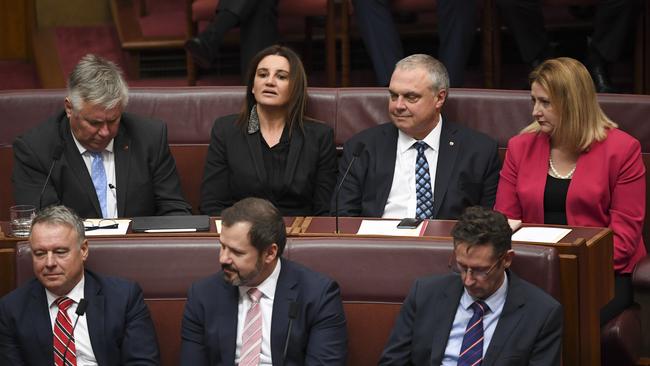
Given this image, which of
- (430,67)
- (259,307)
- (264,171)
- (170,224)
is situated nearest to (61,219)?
(170,224)

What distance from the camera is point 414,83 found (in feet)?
9.14

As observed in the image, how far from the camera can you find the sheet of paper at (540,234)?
7.50 feet

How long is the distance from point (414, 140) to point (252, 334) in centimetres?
78

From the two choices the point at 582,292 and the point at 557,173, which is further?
the point at 557,173

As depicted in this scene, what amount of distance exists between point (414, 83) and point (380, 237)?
56cm

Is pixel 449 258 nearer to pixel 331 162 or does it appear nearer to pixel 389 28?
pixel 331 162

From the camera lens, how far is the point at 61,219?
2248 mm

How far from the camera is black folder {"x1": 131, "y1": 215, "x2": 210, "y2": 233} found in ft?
7.96

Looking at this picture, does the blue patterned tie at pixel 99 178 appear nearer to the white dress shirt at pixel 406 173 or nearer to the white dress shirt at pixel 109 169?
the white dress shirt at pixel 109 169

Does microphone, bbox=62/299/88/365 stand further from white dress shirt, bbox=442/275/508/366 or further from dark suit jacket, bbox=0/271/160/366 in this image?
white dress shirt, bbox=442/275/508/366

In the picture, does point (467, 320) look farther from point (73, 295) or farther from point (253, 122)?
point (253, 122)

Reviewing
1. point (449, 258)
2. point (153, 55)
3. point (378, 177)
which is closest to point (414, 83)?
point (378, 177)

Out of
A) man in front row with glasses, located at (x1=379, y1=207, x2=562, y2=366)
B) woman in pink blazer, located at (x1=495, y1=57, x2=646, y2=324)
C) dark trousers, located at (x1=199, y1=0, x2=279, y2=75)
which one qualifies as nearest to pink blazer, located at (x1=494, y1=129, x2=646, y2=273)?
woman in pink blazer, located at (x1=495, y1=57, x2=646, y2=324)

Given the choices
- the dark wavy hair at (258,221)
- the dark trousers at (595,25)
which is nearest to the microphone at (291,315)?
the dark wavy hair at (258,221)
